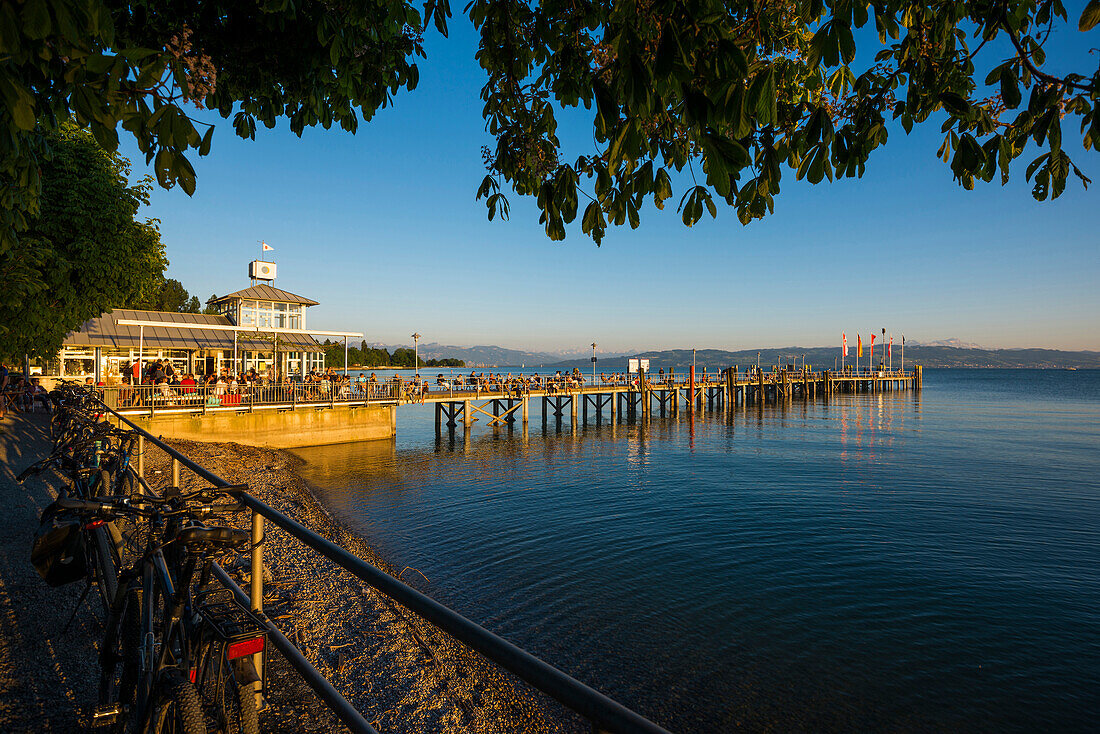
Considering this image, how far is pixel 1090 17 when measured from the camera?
2359 millimetres

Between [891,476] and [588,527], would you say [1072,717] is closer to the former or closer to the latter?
[588,527]

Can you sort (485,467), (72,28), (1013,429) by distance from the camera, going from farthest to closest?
(1013,429)
(485,467)
(72,28)

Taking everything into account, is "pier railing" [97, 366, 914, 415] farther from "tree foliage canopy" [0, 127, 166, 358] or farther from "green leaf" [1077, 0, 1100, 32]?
"green leaf" [1077, 0, 1100, 32]

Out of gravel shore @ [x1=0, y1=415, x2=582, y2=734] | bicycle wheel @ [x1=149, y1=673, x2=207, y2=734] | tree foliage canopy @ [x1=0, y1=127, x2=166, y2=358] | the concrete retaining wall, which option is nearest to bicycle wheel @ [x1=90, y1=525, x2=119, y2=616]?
gravel shore @ [x1=0, y1=415, x2=582, y2=734]

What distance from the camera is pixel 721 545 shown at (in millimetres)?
13836

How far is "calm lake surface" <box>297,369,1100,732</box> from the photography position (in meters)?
7.80

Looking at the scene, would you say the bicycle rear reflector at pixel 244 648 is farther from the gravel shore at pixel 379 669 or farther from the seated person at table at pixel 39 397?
the seated person at table at pixel 39 397

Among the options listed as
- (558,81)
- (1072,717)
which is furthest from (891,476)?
(558,81)

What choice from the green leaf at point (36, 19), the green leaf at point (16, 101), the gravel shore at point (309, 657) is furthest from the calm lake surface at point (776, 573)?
the green leaf at point (36, 19)

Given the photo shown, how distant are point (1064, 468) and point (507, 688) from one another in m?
28.9

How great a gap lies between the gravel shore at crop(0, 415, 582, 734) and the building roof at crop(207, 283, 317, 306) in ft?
84.7

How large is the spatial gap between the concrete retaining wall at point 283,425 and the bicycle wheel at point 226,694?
23549 millimetres

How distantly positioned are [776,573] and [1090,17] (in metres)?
11.8

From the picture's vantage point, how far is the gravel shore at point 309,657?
4.02 meters
